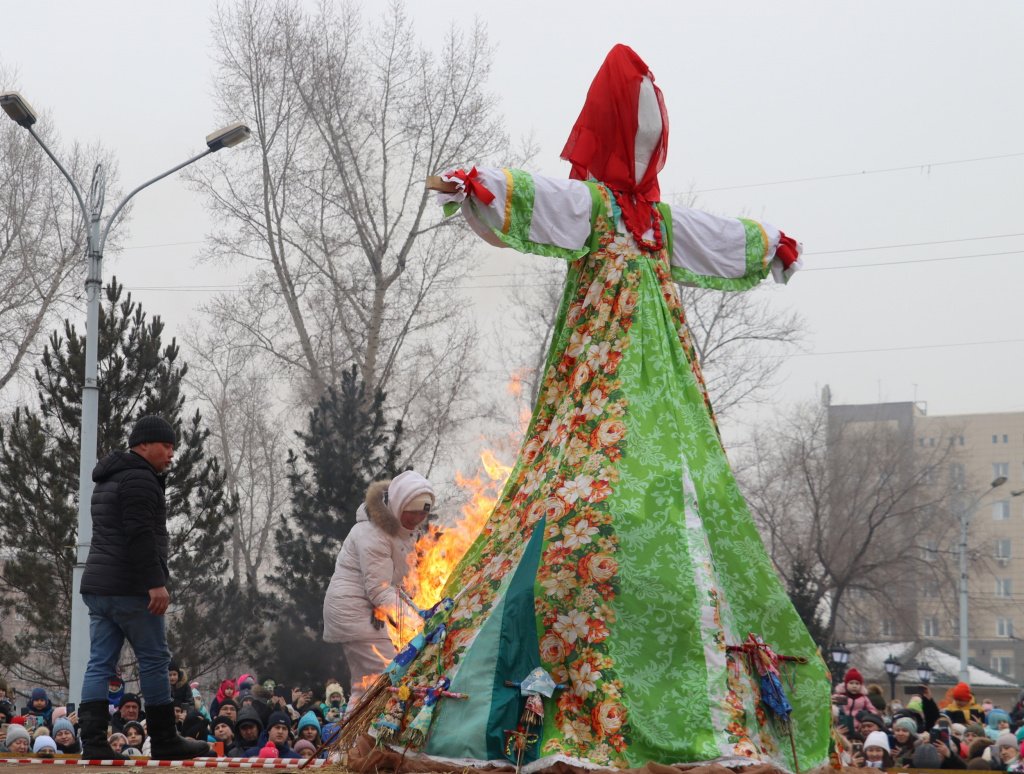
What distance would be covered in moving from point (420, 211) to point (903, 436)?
26.1m

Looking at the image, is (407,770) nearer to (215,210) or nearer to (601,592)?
(601,592)

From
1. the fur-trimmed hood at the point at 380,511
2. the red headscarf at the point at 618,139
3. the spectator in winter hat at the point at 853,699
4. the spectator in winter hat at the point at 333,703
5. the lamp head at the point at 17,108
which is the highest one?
the lamp head at the point at 17,108

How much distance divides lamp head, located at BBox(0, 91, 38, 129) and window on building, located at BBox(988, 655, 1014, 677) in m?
61.9

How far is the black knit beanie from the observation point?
23.1 ft

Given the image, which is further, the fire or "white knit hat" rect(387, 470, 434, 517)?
"white knit hat" rect(387, 470, 434, 517)

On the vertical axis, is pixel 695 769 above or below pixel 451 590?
below

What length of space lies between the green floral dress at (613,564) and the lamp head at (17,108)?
10.00 meters

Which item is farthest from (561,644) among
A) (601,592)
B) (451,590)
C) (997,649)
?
(997,649)

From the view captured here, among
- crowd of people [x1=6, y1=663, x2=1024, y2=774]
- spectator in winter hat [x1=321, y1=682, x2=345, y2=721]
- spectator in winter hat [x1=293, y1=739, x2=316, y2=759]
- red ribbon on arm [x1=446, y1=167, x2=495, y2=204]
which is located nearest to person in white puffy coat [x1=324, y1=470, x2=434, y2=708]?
crowd of people [x1=6, y1=663, x2=1024, y2=774]

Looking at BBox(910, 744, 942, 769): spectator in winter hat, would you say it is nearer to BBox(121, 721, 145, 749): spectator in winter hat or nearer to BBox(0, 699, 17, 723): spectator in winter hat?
BBox(121, 721, 145, 749): spectator in winter hat

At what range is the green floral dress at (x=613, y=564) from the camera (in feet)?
19.1

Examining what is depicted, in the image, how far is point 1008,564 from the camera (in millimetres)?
68312

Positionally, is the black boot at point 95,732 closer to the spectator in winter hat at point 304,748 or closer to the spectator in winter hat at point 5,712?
the spectator in winter hat at point 304,748

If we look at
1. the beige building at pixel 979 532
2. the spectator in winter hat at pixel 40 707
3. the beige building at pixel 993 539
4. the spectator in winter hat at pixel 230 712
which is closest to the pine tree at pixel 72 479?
the spectator in winter hat at pixel 40 707
